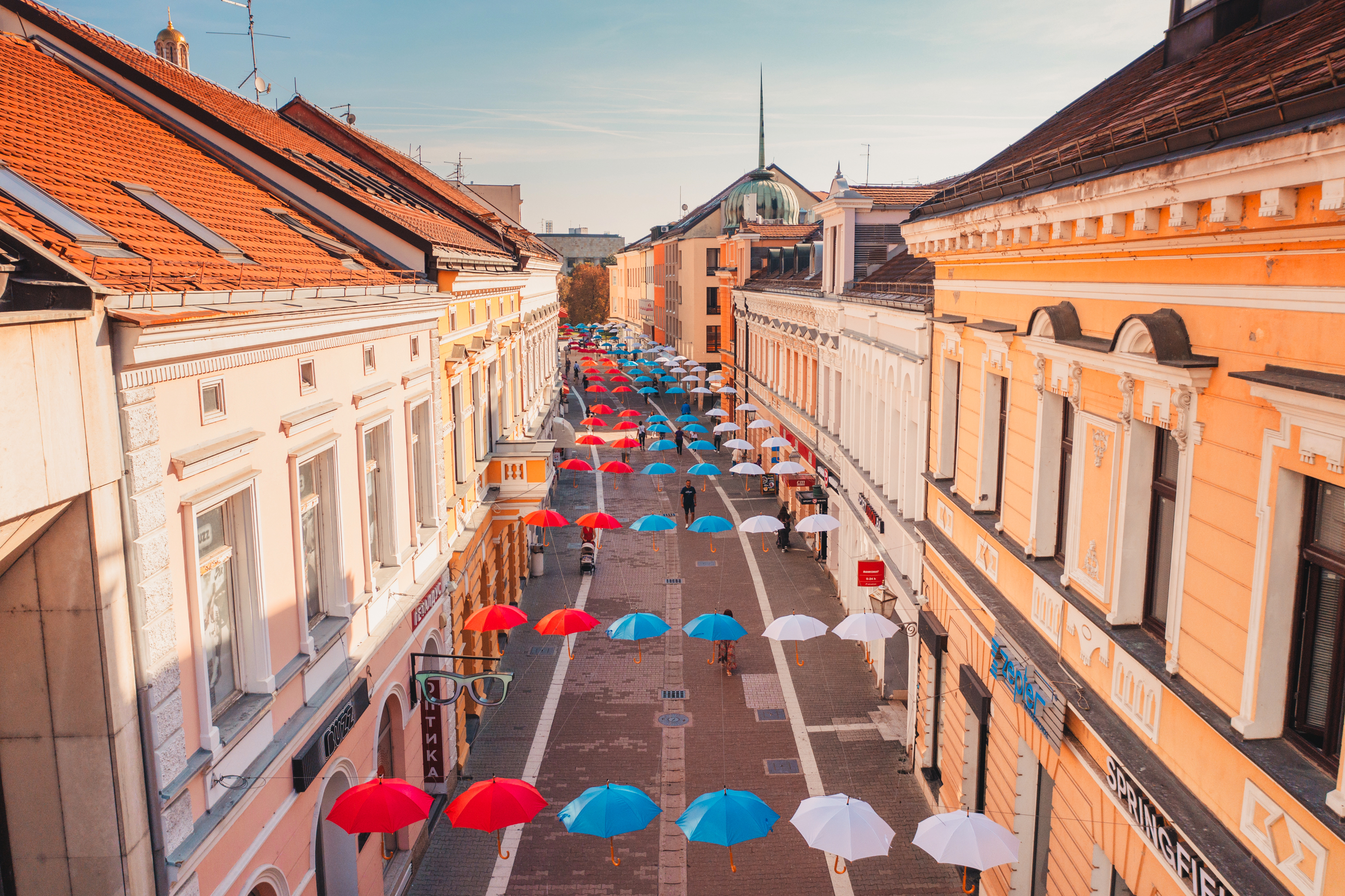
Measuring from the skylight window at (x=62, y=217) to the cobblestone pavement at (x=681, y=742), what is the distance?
31.6 feet

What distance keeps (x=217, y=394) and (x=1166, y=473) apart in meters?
7.67

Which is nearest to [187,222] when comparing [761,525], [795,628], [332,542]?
[332,542]

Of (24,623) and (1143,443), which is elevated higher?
(1143,443)

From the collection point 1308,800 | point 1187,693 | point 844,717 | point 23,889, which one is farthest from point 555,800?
point 1308,800

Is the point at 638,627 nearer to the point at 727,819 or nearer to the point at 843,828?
the point at 727,819

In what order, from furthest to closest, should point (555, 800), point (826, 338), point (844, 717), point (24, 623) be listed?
point (826, 338)
point (844, 717)
point (555, 800)
point (24, 623)

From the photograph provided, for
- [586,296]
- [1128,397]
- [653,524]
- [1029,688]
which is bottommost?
[653,524]

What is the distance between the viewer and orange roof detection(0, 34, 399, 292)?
7215 millimetres

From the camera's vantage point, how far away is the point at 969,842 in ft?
31.1

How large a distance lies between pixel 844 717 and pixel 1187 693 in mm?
12105

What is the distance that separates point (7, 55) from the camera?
10969 mm

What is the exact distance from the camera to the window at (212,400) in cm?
718

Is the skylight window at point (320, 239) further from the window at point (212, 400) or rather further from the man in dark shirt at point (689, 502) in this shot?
the man in dark shirt at point (689, 502)

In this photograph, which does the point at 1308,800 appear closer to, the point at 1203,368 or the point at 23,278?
the point at 1203,368
